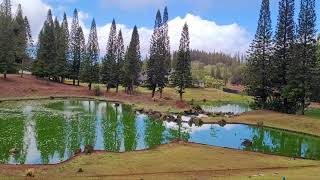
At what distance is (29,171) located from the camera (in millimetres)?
28562

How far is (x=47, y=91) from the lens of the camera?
98375 millimetres

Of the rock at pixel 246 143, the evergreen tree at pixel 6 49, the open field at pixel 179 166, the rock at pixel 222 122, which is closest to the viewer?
the open field at pixel 179 166

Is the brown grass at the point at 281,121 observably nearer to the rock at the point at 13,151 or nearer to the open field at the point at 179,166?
the open field at the point at 179,166

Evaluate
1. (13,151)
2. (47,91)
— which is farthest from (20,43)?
(13,151)

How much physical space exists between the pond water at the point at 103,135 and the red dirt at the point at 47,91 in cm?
2020

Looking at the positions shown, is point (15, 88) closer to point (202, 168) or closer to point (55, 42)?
point (55, 42)

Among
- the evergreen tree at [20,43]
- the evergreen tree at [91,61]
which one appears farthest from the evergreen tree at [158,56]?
the evergreen tree at [20,43]

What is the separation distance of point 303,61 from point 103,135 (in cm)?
3788

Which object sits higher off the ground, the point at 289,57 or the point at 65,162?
the point at 289,57

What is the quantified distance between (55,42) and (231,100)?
55.2 meters

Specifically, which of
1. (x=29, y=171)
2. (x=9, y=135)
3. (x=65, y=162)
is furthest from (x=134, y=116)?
(x=29, y=171)

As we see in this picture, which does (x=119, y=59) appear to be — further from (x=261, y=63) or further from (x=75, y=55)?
(x=261, y=63)

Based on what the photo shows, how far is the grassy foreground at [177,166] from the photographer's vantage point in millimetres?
29391

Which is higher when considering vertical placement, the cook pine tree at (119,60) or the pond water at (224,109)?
the cook pine tree at (119,60)
